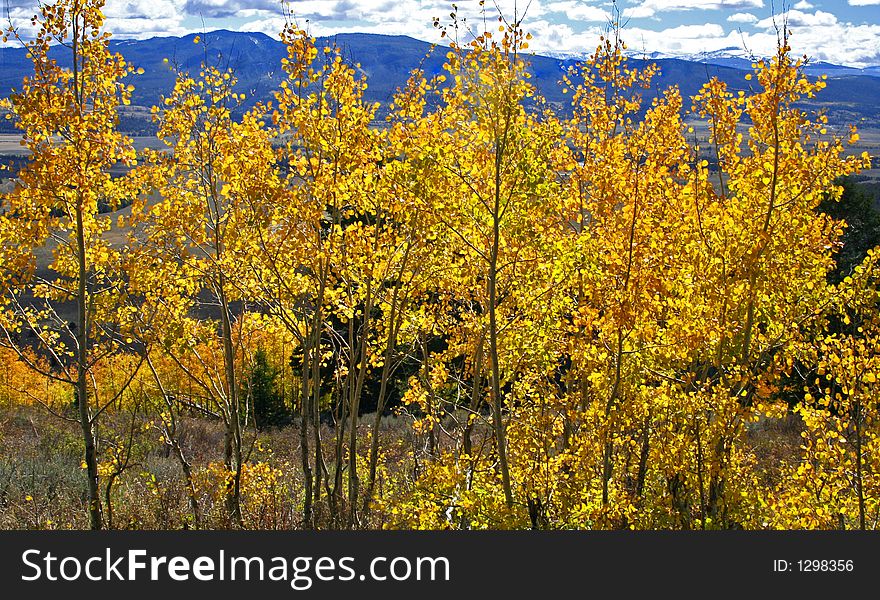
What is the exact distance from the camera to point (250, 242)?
1065 cm

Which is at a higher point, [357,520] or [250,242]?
[250,242]

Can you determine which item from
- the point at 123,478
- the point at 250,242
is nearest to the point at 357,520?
the point at 250,242

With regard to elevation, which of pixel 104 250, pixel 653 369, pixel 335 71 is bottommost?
pixel 653 369

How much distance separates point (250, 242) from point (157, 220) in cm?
192

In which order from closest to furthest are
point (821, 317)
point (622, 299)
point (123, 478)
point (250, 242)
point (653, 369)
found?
point (622, 299) < point (653, 369) < point (821, 317) < point (250, 242) < point (123, 478)

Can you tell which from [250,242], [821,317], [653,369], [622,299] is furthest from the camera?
[250,242]

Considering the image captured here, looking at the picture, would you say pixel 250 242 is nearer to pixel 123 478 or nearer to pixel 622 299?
pixel 622 299

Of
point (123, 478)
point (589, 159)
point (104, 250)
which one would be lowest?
point (123, 478)

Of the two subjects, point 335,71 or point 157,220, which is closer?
point 335,71

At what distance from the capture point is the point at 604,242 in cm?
933

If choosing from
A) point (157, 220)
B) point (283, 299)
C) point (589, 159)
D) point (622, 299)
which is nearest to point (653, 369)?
point (622, 299)

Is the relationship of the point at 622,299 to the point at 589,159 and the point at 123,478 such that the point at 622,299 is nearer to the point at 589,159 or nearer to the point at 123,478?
the point at 589,159

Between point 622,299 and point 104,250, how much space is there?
6873 millimetres

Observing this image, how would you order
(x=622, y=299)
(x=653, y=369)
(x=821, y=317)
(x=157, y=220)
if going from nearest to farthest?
(x=622, y=299), (x=653, y=369), (x=821, y=317), (x=157, y=220)
